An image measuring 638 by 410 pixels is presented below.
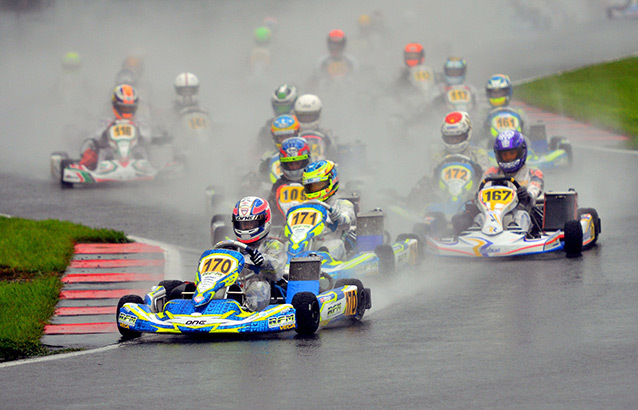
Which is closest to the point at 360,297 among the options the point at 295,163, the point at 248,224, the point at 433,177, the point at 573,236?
the point at 248,224

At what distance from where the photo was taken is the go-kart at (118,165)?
22.7 meters

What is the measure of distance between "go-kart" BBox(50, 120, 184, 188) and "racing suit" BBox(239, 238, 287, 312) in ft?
36.4

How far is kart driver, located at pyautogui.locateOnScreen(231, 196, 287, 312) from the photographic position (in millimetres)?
11117

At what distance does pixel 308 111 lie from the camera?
21266mm

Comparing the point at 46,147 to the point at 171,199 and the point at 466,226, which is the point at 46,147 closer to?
the point at 171,199

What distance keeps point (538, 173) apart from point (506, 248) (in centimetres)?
209

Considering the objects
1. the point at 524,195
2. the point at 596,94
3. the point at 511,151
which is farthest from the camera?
the point at 596,94

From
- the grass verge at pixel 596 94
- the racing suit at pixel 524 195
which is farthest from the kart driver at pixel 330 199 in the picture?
the grass verge at pixel 596 94

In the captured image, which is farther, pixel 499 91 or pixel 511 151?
pixel 499 91

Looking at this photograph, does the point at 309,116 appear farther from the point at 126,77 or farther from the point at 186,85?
the point at 126,77

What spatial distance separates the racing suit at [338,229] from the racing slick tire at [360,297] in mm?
1516

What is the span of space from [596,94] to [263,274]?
20139mm

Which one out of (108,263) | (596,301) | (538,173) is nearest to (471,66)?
(538,173)

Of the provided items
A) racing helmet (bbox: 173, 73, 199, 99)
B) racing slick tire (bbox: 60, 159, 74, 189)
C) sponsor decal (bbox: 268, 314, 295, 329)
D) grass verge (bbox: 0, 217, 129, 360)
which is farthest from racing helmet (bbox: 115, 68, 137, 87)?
sponsor decal (bbox: 268, 314, 295, 329)
